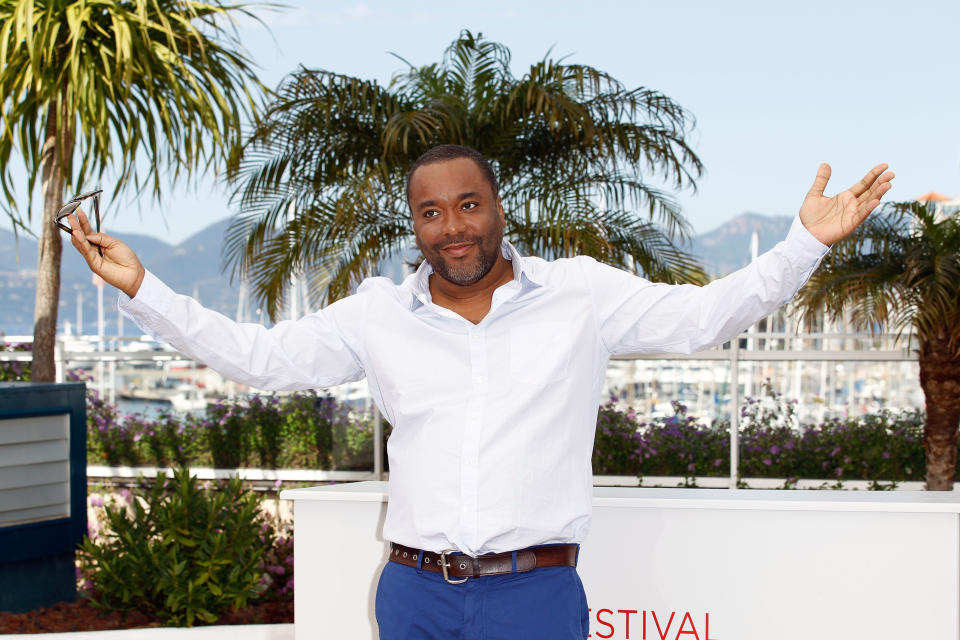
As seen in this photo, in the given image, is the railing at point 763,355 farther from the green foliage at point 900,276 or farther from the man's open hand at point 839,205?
the man's open hand at point 839,205

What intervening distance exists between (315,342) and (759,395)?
6682 mm

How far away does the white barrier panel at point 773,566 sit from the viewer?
2.66 meters

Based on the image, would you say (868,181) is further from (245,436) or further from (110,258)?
(245,436)

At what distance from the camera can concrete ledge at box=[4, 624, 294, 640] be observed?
4203mm

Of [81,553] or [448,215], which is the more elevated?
[448,215]

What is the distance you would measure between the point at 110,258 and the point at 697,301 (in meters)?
1.28

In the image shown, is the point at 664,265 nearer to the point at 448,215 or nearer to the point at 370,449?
the point at 370,449

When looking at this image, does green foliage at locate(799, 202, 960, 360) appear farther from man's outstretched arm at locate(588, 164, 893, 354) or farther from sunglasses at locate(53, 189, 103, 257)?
sunglasses at locate(53, 189, 103, 257)

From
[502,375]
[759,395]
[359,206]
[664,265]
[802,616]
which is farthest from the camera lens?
[759,395]

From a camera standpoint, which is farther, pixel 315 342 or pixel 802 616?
pixel 802 616

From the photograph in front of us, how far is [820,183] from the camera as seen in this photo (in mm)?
1936

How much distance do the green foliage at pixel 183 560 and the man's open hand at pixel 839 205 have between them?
11.9 feet

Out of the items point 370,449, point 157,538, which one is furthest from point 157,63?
point 370,449

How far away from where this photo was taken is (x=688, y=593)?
2.75 meters
